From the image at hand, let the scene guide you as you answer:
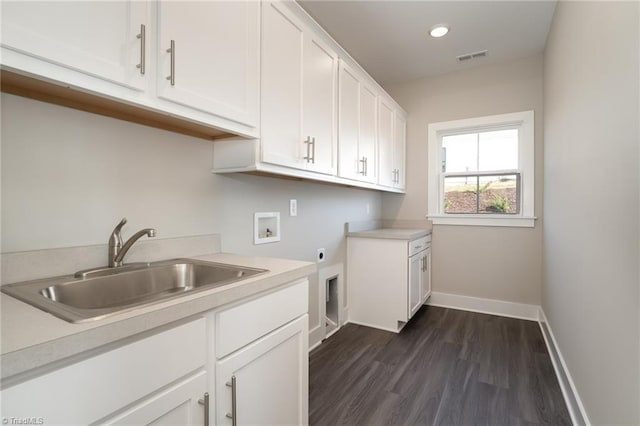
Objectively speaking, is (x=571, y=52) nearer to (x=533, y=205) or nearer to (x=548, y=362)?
(x=533, y=205)

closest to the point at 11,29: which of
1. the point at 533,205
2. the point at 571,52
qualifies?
the point at 571,52

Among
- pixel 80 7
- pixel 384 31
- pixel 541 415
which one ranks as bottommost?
pixel 541 415

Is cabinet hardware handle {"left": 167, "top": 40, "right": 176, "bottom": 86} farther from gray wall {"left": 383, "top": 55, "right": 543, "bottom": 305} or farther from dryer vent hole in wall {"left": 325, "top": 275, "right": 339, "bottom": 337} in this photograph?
gray wall {"left": 383, "top": 55, "right": 543, "bottom": 305}

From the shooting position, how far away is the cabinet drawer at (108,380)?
58cm

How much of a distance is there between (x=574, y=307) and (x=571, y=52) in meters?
1.55

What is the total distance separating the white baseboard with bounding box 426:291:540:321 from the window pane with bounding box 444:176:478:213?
3.31 feet

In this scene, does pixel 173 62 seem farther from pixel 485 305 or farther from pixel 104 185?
pixel 485 305

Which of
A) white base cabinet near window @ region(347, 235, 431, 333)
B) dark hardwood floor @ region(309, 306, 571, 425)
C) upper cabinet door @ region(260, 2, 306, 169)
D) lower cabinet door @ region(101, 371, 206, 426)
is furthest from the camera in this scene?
white base cabinet near window @ region(347, 235, 431, 333)

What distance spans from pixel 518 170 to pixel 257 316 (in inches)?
131

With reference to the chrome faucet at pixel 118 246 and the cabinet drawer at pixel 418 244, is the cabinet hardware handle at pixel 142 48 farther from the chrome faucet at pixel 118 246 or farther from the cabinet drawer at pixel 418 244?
the cabinet drawer at pixel 418 244

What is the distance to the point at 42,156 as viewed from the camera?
104cm

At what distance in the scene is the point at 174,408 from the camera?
32.5 inches

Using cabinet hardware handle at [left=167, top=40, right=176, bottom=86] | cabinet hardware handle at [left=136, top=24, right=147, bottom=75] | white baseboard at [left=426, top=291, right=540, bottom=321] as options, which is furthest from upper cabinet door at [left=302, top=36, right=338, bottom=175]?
white baseboard at [left=426, top=291, right=540, bottom=321]

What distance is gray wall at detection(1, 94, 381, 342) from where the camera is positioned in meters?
1.00
